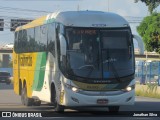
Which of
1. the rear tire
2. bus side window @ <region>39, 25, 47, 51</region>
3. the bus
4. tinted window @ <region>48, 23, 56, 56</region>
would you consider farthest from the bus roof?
the rear tire

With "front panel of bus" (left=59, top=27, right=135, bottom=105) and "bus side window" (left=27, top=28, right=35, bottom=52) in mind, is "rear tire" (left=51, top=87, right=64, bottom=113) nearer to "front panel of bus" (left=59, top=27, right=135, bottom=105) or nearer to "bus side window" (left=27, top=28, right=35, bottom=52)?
"front panel of bus" (left=59, top=27, right=135, bottom=105)

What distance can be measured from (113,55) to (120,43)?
21.3 inches

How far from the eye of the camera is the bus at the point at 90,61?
64.7ft

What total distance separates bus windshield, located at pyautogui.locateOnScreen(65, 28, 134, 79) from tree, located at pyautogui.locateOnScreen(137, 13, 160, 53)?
82.1 feet

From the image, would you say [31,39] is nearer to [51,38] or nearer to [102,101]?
[51,38]

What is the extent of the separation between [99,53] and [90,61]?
45cm

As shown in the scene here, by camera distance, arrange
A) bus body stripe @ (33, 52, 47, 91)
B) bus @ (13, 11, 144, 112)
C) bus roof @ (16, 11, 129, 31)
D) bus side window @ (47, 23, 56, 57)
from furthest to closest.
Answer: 1. bus body stripe @ (33, 52, 47, 91)
2. bus side window @ (47, 23, 56, 57)
3. bus roof @ (16, 11, 129, 31)
4. bus @ (13, 11, 144, 112)

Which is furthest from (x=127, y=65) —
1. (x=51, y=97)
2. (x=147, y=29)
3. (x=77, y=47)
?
(x=147, y=29)

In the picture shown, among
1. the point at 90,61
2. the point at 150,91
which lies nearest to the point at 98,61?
the point at 90,61

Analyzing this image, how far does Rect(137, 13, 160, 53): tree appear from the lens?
45281mm

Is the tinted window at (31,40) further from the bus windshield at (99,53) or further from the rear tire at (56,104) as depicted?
the bus windshield at (99,53)

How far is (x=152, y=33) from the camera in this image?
148ft

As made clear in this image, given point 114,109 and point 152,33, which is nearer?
point 114,109

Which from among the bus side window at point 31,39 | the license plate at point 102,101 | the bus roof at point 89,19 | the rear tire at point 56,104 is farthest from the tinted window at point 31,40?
the license plate at point 102,101
